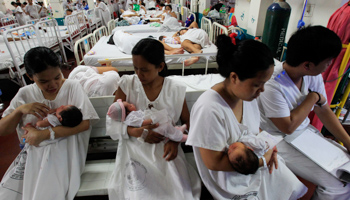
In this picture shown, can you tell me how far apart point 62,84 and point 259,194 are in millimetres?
1700

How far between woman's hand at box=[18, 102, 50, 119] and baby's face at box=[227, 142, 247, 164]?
133 cm

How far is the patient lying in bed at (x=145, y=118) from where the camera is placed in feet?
4.53

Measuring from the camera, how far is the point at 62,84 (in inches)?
58.9

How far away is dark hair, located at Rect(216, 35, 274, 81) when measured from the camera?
953 millimetres

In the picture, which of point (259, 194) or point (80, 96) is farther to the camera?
point (80, 96)

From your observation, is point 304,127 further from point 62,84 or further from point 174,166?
point 62,84

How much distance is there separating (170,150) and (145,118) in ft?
1.02

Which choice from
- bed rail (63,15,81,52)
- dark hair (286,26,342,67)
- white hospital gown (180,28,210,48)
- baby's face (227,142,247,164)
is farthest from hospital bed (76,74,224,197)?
bed rail (63,15,81,52)

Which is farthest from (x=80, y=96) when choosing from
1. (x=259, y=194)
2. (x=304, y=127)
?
(x=304, y=127)

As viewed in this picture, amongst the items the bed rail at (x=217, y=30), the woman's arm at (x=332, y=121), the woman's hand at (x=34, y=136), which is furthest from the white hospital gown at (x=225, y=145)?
the bed rail at (x=217, y=30)

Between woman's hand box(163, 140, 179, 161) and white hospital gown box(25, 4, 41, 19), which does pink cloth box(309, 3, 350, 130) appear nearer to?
woman's hand box(163, 140, 179, 161)

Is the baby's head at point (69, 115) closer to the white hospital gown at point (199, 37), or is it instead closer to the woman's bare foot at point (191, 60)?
the woman's bare foot at point (191, 60)

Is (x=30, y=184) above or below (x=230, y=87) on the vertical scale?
below

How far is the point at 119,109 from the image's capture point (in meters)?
1.38
